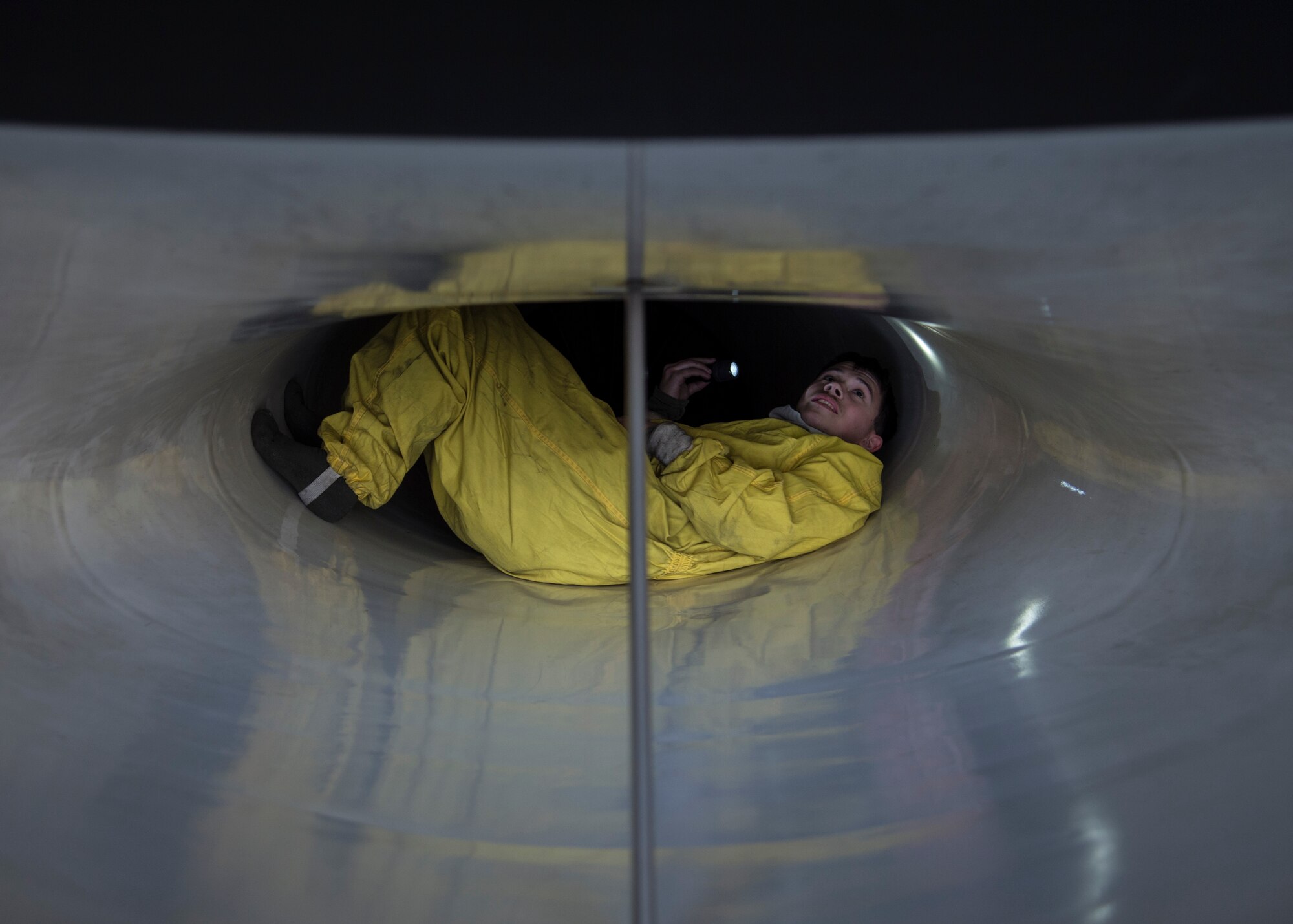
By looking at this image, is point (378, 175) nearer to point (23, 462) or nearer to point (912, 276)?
point (912, 276)

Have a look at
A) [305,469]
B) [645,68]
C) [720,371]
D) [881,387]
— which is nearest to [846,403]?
[881,387]

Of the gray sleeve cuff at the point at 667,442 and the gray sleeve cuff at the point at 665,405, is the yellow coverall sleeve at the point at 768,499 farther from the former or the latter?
the gray sleeve cuff at the point at 665,405

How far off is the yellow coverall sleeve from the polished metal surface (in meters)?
0.12

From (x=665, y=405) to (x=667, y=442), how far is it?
0.48 ft

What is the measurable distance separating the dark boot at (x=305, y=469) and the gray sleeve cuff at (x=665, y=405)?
44 cm

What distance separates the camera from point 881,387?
1.31 metres

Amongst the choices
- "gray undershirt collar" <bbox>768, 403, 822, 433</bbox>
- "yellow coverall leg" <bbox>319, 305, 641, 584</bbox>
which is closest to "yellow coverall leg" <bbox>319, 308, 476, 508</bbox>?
"yellow coverall leg" <bbox>319, 305, 641, 584</bbox>

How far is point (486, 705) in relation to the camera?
33.0 inches

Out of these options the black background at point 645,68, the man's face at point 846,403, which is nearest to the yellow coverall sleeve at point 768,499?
the man's face at point 846,403

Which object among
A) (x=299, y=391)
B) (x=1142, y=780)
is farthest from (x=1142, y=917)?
(x=299, y=391)

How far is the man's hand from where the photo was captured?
134 cm

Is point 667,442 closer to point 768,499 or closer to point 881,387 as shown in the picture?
point 768,499

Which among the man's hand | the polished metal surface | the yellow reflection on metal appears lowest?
the polished metal surface

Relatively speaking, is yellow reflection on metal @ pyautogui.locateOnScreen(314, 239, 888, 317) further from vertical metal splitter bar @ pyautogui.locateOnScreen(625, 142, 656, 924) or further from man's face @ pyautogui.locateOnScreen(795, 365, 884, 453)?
man's face @ pyautogui.locateOnScreen(795, 365, 884, 453)
